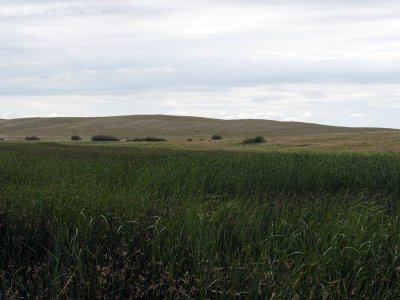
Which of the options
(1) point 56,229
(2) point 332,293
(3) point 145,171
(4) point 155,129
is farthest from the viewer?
(4) point 155,129

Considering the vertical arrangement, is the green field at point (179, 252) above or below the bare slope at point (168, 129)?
below

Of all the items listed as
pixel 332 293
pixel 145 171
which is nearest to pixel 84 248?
pixel 332 293

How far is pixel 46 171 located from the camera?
16266 mm

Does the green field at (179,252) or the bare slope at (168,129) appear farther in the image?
the bare slope at (168,129)

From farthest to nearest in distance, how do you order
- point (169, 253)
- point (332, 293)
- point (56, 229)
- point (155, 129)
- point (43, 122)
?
point (43, 122)
point (155, 129)
point (56, 229)
point (169, 253)
point (332, 293)

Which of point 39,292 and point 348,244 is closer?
point 39,292

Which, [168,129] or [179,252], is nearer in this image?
[179,252]

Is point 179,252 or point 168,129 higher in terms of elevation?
point 168,129

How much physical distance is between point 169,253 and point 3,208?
3.32 m

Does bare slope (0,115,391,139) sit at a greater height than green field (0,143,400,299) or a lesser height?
greater

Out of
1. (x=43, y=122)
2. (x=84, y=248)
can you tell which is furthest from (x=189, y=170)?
(x=43, y=122)

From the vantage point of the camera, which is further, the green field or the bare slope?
the bare slope

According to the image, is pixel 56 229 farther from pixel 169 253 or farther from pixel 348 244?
pixel 348 244

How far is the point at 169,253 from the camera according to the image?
6.95 m
